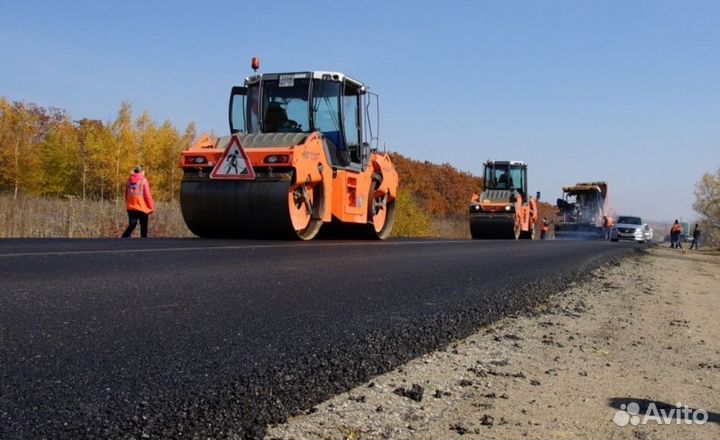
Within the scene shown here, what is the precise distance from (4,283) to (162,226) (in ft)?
57.0

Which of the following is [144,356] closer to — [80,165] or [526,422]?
[526,422]

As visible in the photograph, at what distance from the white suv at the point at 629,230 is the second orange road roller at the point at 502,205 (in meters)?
9.65

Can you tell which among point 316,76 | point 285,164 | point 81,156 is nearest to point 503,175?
point 316,76

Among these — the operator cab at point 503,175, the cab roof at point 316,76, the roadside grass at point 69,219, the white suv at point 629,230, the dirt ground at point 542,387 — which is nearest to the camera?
the dirt ground at point 542,387

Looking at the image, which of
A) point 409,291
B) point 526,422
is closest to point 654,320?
point 409,291

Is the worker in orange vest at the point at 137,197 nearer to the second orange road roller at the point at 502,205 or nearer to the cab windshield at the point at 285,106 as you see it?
the cab windshield at the point at 285,106

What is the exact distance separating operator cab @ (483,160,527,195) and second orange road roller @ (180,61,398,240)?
1338 centimetres

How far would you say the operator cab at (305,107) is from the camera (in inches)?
428

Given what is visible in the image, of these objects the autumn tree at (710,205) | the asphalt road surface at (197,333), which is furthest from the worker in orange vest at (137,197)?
the autumn tree at (710,205)

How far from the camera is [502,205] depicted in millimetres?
23094

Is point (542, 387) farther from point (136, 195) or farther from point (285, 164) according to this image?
point (136, 195)

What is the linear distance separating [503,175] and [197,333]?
23.5 metres

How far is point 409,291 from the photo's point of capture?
191 inches

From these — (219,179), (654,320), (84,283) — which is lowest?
(654,320)
